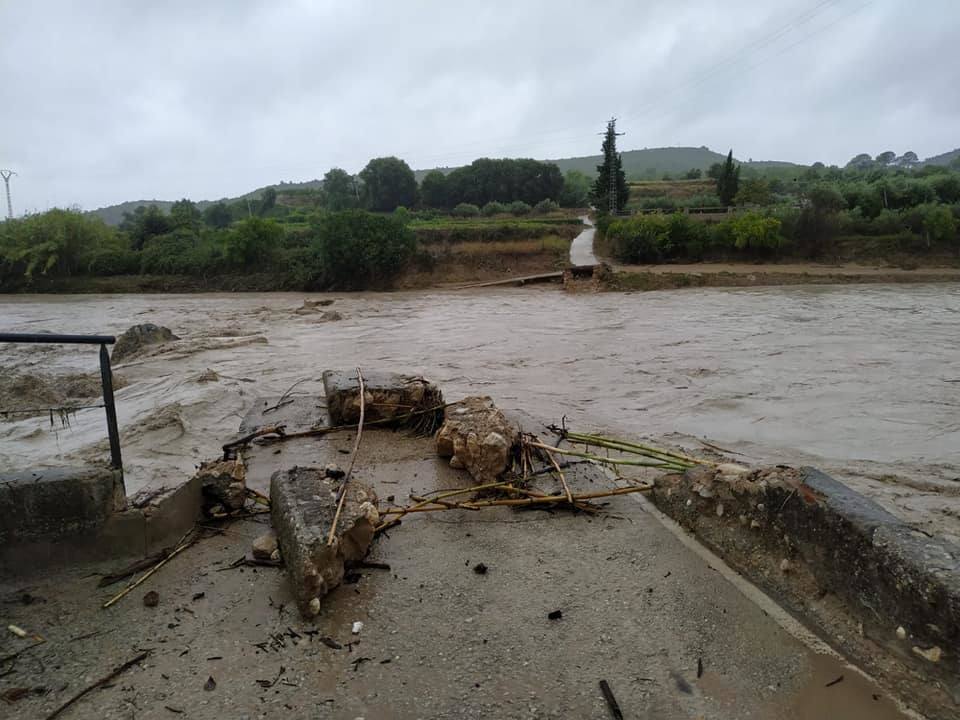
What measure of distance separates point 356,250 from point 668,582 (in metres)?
31.8

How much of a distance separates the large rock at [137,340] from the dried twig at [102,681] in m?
13.1

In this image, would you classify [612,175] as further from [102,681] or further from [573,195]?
[102,681]

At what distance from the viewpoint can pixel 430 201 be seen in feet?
283

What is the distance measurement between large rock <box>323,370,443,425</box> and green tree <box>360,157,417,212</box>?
8391 centimetres

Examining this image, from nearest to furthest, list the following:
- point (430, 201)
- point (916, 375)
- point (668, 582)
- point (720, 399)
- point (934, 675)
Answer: point (934, 675) < point (668, 582) < point (720, 399) < point (916, 375) < point (430, 201)

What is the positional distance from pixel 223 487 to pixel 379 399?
2.45 metres

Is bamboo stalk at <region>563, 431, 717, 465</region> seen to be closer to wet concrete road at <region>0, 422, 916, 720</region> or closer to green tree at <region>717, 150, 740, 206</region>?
wet concrete road at <region>0, 422, 916, 720</region>

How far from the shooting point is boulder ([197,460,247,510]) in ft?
14.9

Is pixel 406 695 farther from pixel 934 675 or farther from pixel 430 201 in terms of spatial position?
pixel 430 201

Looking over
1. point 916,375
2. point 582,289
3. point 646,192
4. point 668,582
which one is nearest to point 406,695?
point 668,582

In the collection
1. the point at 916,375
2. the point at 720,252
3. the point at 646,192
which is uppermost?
the point at 646,192

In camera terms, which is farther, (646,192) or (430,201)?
(430,201)

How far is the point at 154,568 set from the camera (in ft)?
12.4

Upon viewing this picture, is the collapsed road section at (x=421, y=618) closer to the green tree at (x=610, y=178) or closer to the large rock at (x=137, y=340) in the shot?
the large rock at (x=137, y=340)
